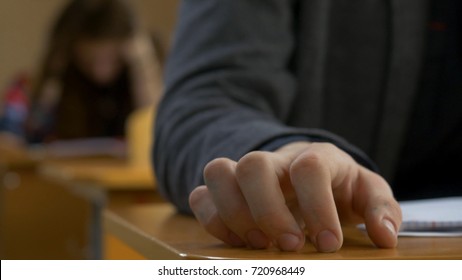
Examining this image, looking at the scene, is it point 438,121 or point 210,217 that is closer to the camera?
point 210,217

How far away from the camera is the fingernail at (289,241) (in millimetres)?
349

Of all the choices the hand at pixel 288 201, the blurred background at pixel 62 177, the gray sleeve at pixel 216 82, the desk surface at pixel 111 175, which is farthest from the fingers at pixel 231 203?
the desk surface at pixel 111 175

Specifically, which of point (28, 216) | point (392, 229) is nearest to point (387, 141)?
point (392, 229)

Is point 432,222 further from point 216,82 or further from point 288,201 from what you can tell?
point 216,82

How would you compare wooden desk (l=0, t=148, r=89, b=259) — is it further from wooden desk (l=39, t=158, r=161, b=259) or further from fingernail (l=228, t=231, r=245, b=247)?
fingernail (l=228, t=231, r=245, b=247)

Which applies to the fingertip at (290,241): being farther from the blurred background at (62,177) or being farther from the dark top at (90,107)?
the dark top at (90,107)

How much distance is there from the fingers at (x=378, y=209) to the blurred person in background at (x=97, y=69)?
237 centimetres

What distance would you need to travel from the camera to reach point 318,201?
346mm

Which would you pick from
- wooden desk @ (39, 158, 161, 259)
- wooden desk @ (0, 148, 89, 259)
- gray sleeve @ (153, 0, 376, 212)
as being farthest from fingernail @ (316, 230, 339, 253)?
wooden desk @ (0, 148, 89, 259)

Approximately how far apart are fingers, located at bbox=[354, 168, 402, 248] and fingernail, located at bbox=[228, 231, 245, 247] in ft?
0.18

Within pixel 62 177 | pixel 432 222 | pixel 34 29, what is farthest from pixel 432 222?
pixel 34 29

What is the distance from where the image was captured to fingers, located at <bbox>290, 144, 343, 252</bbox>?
35 cm

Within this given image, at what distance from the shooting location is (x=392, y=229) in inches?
14.2

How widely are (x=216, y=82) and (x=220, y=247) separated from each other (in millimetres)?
204
